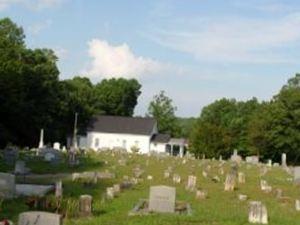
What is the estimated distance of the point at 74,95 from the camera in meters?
98.2

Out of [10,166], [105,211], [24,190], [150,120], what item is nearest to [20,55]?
[150,120]

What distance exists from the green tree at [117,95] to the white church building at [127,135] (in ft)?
19.5

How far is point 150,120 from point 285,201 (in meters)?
94.5

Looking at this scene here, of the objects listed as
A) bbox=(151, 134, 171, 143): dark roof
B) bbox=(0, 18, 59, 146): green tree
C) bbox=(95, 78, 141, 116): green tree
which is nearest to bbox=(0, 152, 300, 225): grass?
bbox=(0, 18, 59, 146): green tree

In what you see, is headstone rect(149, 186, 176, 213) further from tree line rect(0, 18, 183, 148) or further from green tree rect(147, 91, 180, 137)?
green tree rect(147, 91, 180, 137)

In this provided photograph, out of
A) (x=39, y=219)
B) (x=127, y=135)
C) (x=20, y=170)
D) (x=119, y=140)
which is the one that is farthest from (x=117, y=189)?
(x=119, y=140)

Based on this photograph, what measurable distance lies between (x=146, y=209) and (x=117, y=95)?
347ft

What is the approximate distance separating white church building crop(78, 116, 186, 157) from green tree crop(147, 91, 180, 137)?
47.3 ft

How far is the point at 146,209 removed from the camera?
20.8m

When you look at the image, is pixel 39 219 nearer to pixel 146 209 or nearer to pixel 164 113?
pixel 146 209

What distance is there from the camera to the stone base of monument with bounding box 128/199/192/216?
19594mm

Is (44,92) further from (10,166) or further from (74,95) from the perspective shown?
(10,166)

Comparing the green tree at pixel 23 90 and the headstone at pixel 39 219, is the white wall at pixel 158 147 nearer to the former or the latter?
the green tree at pixel 23 90

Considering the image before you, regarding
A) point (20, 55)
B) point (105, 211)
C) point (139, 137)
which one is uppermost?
point (20, 55)
